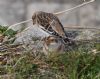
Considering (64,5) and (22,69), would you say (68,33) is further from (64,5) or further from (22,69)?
Answer: (64,5)

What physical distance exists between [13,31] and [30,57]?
0.97 meters

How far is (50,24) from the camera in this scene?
8.15 meters

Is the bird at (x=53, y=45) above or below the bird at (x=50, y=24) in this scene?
below

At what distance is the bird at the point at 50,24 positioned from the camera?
8055 mm

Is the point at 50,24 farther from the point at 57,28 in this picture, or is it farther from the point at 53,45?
the point at 53,45

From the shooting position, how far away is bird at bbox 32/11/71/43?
805 cm

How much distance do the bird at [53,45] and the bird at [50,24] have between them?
0.05 meters

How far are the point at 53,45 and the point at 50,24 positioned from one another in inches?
9.7

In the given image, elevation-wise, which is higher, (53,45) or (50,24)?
(50,24)

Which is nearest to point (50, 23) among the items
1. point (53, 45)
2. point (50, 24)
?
point (50, 24)

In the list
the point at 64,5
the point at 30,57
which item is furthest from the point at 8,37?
the point at 64,5

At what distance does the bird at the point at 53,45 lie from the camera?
7992mm

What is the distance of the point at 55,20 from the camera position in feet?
27.1

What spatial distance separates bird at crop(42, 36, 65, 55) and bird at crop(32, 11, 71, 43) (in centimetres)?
5
